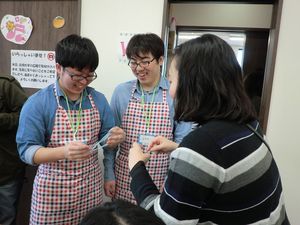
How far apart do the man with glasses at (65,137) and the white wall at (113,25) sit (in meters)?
0.64

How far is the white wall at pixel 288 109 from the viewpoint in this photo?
1604 mm

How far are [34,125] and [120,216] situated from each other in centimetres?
67

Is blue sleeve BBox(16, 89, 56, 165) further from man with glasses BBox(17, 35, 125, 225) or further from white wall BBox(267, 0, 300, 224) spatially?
white wall BBox(267, 0, 300, 224)

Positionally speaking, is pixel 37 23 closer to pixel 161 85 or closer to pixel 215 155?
pixel 161 85

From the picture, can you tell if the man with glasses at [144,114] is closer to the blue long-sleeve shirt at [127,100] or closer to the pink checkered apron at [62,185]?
the blue long-sleeve shirt at [127,100]

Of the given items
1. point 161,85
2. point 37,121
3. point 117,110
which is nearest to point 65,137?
point 37,121

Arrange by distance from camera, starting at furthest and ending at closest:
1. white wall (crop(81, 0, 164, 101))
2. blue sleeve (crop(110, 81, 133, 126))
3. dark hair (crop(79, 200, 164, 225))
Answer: white wall (crop(81, 0, 164, 101)), blue sleeve (crop(110, 81, 133, 126)), dark hair (crop(79, 200, 164, 225))

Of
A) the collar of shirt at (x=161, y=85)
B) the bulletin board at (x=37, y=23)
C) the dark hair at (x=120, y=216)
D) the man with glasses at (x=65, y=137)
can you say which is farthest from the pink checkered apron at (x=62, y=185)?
the bulletin board at (x=37, y=23)

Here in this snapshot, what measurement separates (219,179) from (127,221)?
231 mm

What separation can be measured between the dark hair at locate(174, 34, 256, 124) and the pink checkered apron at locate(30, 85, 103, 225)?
2.12 ft

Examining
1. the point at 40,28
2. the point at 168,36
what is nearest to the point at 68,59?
the point at 168,36

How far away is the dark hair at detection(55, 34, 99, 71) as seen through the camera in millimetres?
1133

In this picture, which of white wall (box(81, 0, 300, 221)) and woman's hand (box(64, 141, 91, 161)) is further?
white wall (box(81, 0, 300, 221))

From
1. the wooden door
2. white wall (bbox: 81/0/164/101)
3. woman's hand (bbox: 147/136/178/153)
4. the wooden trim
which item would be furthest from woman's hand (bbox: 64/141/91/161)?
the wooden trim
